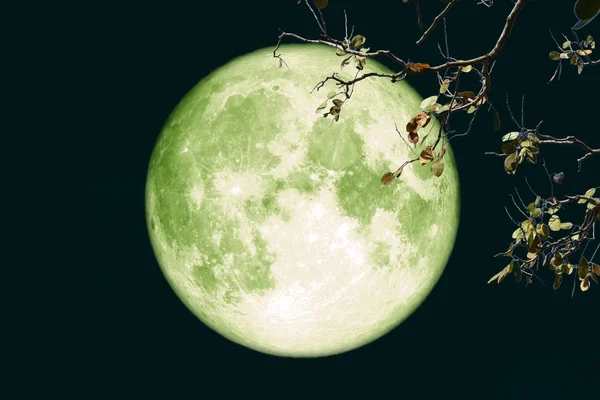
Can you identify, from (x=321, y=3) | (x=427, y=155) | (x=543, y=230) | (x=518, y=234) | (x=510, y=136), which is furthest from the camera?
(x=518, y=234)

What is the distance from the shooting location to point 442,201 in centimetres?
489

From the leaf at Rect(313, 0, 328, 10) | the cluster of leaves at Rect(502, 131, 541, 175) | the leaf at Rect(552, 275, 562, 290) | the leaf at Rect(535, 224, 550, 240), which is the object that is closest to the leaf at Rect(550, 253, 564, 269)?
the leaf at Rect(552, 275, 562, 290)

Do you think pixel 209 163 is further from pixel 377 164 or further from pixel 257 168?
pixel 377 164

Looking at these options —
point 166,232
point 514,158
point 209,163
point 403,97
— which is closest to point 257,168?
point 209,163

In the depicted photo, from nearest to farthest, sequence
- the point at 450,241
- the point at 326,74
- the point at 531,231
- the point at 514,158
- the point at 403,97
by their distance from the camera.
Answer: the point at 514,158, the point at 531,231, the point at 326,74, the point at 403,97, the point at 450,241

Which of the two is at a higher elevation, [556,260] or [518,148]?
[518,148]

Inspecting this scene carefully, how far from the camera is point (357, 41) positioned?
290cm

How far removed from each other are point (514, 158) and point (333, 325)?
7.72ft

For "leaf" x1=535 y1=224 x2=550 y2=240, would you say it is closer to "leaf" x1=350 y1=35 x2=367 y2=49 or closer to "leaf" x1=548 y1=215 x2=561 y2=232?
"leaf" x1=548 y1=215 x2=561 y2=232

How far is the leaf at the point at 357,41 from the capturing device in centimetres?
289

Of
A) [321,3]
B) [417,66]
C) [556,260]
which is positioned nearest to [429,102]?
[417,66]

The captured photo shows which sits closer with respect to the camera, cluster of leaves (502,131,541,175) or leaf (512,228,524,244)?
cluster of leaves (502,131,541,175)

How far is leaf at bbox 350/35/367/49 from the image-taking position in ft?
9.47

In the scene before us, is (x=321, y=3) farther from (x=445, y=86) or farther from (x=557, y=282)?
(x=557, y=282)
